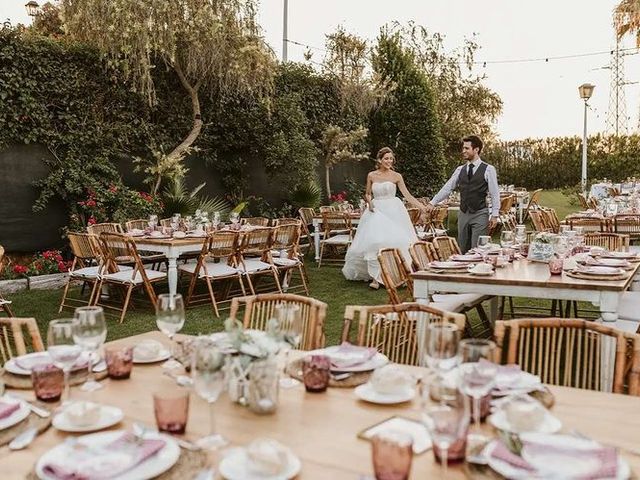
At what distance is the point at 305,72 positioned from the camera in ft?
43.8

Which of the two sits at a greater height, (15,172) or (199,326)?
(15,172)

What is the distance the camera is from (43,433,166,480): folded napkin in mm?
1481

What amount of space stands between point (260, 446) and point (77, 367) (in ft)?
3.14

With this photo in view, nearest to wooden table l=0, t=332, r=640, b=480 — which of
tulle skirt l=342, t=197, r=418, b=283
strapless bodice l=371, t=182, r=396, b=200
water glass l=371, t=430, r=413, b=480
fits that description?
water glass l=371, t=430, r=413, b=480

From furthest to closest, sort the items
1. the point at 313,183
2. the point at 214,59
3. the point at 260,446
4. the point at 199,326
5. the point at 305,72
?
the point at 305,72
the point at 313,183
the point at 214,59
the point at 199,326
the point at 260,446

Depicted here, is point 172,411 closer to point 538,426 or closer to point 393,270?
point 538,426

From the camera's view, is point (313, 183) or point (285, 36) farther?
point (285, 36)

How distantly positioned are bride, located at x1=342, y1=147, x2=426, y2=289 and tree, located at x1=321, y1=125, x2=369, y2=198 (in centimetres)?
481

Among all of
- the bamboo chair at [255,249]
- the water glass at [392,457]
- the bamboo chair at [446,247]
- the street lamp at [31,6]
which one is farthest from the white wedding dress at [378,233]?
the street lamp at [31,6]

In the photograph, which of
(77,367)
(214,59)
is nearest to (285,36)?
(214,59)

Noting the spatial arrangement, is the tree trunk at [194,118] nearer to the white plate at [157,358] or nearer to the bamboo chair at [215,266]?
the bamboo chair at [215,266]

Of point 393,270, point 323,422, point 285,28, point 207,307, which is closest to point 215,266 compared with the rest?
point 207,307

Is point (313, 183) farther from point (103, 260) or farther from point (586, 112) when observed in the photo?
point (586, 112)

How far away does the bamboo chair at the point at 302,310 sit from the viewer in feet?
9.30
